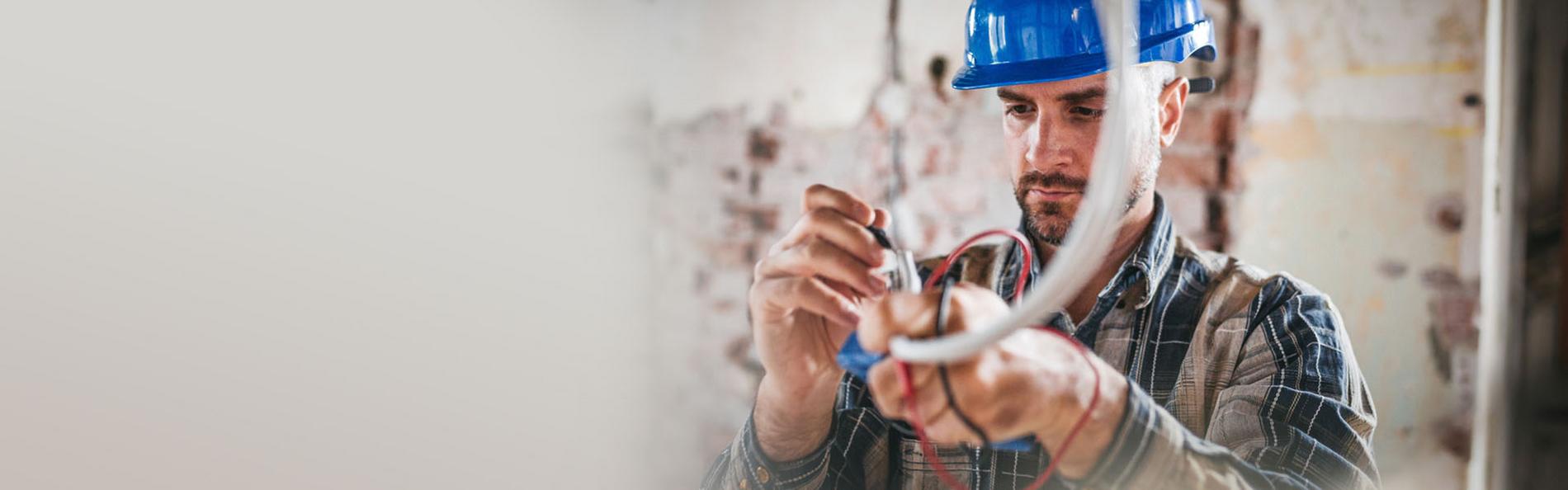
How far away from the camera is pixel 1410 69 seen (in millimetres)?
1252

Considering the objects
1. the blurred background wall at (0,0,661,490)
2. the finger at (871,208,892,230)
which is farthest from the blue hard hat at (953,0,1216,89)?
the blurred background wall at (0,0,661,490)

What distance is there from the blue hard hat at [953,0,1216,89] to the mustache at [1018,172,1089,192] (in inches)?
4.6

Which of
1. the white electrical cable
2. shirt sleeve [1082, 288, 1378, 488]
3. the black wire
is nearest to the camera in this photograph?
the white electrical cable

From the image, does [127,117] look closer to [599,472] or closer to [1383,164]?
[599,472]

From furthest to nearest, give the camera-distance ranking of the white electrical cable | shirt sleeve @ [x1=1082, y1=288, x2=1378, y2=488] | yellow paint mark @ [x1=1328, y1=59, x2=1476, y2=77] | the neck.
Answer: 1. yellow paint mark @ [x1=1328, y1=59, x2=1476, y2=77]
2. the neck
3. shirt sleeve @ [x1=1082, y1=288, x2=1378, y2=488]
4. the white electrical cable

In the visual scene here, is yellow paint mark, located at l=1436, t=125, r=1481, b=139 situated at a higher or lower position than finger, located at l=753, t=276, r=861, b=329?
higher

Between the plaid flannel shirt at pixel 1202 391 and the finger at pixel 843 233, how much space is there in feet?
0.88

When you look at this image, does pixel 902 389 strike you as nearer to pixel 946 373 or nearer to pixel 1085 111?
pixel 946 373

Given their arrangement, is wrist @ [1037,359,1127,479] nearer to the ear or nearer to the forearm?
the forearm

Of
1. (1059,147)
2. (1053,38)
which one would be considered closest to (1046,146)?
(1059,147)

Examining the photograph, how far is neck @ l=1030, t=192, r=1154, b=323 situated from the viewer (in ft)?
3.54

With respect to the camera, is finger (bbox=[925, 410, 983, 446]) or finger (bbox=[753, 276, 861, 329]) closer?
finger (bbox=[925, 410, 983, 446])

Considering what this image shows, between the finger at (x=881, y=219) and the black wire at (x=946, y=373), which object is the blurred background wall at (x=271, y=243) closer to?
the finger at (x=881, y=219)

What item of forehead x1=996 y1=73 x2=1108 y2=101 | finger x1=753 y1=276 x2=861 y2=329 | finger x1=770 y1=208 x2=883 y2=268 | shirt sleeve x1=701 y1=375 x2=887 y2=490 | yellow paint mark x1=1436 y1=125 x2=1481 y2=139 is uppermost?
forehead x1=996 y1=73 x2=1108 y2=101
